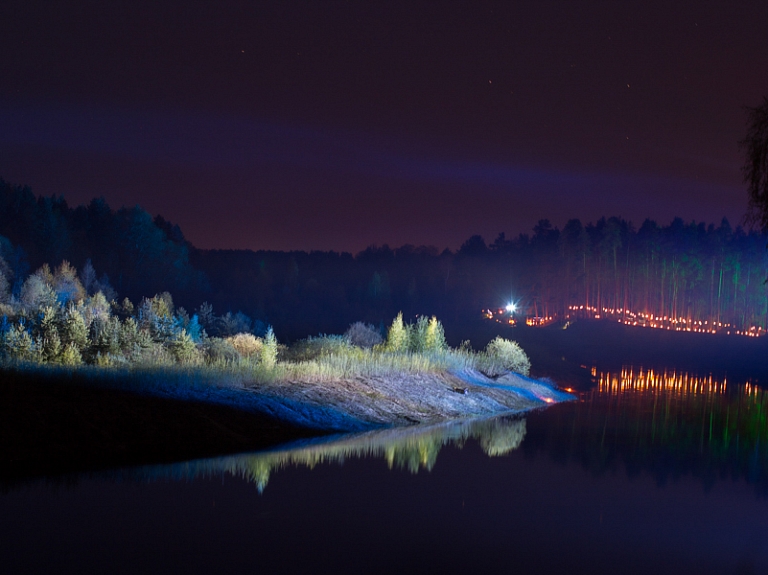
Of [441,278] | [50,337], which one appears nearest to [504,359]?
[50,337]

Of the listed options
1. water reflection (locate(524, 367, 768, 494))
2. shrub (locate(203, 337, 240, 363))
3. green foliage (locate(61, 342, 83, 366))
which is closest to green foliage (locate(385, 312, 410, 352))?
shrub (locate(203, 337, 240, 363))

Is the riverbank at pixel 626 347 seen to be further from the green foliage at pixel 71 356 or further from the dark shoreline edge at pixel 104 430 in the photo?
the dark shoreline edge at pixel 104 430

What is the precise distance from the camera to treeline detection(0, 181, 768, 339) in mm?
97625

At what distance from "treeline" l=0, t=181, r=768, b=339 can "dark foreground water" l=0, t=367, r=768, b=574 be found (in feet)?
208

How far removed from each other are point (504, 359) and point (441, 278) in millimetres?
109380

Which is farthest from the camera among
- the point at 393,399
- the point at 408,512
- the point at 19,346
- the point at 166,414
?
the point at 393,399

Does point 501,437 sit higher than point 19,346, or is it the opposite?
point 19,346

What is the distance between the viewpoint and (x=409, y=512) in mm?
15102

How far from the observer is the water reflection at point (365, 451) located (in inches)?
695

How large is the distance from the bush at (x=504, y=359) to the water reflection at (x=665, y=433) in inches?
192

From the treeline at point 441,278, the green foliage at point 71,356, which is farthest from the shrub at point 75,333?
the treeline at point 441,278

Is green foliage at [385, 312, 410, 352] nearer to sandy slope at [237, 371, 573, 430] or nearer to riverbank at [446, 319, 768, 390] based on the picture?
sandy slope at [237, 371, 573, 430]

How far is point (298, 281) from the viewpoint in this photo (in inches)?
5935

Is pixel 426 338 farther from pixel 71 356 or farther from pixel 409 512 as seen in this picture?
pixel 409 512
